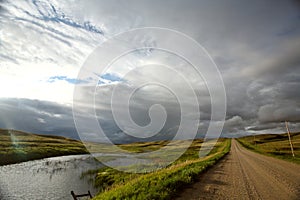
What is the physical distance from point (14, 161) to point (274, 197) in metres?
53.1

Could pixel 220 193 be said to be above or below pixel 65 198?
above

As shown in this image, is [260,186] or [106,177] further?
[106,177]

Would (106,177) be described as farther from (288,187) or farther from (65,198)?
(288,187)

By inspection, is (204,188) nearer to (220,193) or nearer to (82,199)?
(220,193)

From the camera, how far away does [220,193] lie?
1115 centimetres

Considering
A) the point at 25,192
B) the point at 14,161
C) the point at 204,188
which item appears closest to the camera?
the point at 204,188

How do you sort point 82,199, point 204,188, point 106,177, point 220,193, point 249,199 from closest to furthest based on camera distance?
point 249,199, point 220,193, point 204,188, point 82,199, point 106,177

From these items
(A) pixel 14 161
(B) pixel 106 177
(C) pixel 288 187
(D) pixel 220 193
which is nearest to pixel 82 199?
(B) pixel 106 177

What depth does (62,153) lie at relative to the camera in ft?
256

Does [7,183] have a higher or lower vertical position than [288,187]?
lower

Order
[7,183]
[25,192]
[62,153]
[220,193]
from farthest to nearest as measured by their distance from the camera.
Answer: [62,153], [7,183], [25,192], [220,193]

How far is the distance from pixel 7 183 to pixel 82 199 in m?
13.7

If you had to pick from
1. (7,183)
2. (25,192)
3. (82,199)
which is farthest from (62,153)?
(82,199)

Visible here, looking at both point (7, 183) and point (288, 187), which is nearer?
point (288, 187)
